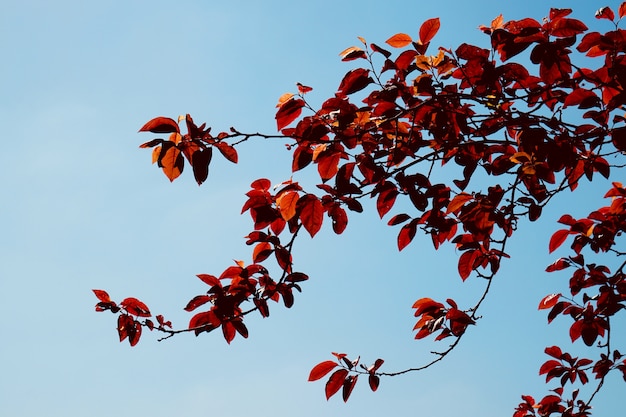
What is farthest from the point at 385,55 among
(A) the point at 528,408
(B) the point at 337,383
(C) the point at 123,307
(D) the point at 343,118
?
(A) the point at 528,408

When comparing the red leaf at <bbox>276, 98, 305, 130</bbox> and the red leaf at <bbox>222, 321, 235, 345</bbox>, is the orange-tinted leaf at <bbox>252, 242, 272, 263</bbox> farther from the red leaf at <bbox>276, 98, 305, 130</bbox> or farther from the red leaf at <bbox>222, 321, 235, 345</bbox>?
the red leaf at <bbox>276, 98, 305, 130</bbox>

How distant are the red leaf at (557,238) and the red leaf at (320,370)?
1318 millimetres

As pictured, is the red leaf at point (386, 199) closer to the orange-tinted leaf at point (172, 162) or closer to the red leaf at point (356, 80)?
the red leaf at point (356, 80)

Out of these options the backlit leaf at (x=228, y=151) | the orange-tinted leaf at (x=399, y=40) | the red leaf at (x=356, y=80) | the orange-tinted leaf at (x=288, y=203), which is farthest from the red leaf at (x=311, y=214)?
the orange-tinted leaf at (x=399, y=40)

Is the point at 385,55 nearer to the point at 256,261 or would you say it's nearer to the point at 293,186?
the point at 293,186

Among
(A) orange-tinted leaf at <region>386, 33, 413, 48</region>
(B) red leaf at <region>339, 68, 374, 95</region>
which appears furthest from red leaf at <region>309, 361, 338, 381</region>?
(A) orange-tinted leaf at <region>386, 33, 413, 48</region>

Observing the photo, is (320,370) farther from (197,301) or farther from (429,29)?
(429,29)

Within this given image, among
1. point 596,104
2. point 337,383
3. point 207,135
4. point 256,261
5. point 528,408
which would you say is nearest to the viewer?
point 207,135

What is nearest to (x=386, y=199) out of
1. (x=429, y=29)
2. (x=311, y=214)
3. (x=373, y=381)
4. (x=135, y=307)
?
(x=311, y=214)

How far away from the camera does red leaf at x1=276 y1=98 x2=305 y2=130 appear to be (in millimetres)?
2096

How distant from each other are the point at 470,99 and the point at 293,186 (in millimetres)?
756

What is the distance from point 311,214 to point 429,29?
0.86 meters

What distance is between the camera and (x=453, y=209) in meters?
2.35

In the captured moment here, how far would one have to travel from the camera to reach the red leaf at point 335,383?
249 centimetres
